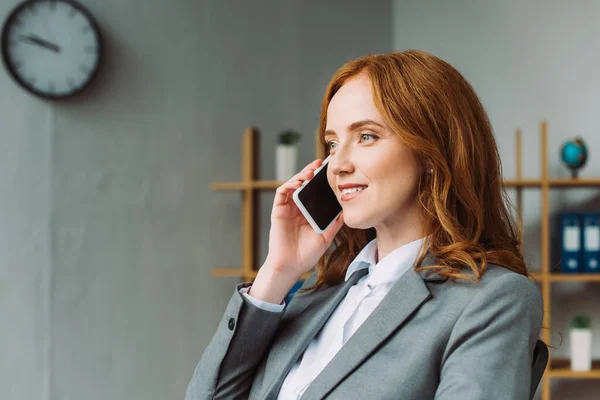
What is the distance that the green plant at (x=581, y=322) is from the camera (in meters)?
3.48

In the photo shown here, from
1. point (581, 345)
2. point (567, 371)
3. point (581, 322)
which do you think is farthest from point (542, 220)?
point (567, 371)

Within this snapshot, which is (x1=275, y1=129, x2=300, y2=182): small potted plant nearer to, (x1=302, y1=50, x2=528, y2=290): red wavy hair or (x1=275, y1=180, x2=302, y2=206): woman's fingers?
(x1=275, y1=180, x2=302, y2=206): woman's fingers

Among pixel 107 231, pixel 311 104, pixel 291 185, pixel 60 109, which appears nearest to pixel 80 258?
pixel 107 231

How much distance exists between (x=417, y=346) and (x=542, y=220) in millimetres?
2566

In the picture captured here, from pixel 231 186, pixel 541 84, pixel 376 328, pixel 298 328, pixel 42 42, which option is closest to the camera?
pixel 376 328

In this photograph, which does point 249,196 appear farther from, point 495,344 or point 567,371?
point 495,344

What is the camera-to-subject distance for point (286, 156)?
3.64m

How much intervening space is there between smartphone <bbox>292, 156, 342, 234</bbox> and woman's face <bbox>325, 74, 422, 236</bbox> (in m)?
0.14

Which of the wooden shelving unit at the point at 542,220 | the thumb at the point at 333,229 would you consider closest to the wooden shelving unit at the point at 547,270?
Answer: the wooden shelving unit at the point at 542,220

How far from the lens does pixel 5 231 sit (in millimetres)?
3246

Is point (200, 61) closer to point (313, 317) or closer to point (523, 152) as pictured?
point (523, 152)

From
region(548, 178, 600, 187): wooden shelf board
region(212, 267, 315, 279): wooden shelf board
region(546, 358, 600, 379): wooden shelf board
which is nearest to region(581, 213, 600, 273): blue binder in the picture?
region(548, 178, 600, 187): wooden shelf board

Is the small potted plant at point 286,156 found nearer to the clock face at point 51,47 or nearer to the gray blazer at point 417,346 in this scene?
the clock face at point 51,47

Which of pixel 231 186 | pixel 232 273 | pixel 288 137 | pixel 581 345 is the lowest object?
pixel 581 345
